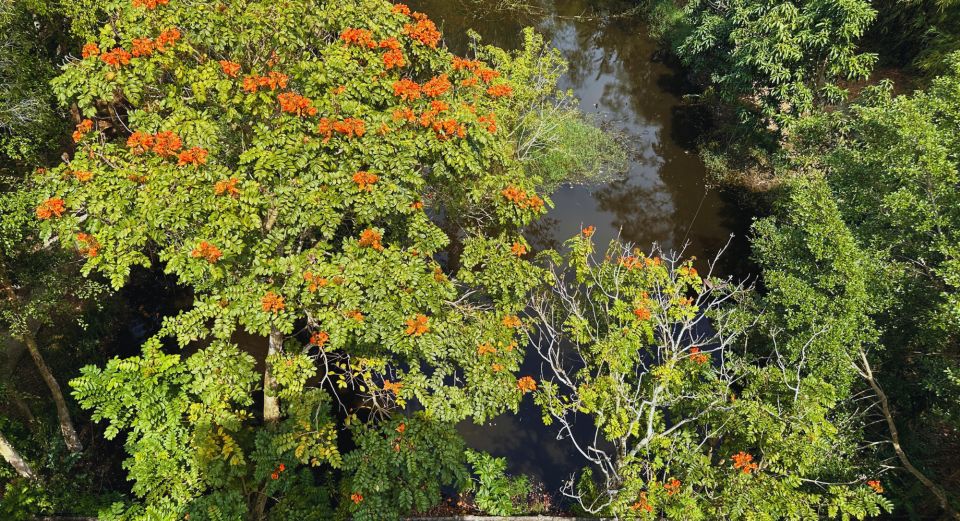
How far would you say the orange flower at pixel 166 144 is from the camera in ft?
19.4

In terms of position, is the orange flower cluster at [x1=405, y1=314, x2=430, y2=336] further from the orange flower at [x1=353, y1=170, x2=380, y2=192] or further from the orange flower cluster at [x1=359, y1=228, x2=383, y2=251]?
the orange flower at [x1=353, y1=170, x2=380, y2=192]

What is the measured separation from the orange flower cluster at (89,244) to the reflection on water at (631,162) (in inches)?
296

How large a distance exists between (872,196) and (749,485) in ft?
18.6

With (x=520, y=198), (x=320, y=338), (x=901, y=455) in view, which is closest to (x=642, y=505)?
(x=901, y=455)

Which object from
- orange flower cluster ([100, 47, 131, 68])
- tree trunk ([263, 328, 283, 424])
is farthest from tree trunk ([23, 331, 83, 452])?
orange flower cluster ([100, 47, 131, 68])

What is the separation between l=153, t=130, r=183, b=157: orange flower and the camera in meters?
5.92

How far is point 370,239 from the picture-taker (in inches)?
248

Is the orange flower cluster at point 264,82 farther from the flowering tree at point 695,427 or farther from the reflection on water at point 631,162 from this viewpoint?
the reflection on water at point 631,162

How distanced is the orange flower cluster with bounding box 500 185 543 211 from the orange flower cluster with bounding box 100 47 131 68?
5105 mm

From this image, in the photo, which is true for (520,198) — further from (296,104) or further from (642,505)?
(642,505)

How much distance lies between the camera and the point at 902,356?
8.70 metres

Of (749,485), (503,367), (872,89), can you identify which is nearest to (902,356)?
(749,485)

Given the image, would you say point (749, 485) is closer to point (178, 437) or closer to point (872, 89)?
point (178, 437)

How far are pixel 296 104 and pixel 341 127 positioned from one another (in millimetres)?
671
